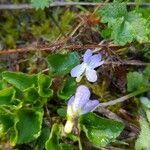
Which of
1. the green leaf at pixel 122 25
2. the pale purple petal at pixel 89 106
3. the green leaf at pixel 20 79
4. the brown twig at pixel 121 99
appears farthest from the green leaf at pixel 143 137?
the green leaf at pixel 20 79

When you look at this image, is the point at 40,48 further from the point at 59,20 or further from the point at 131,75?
the point at 131,75

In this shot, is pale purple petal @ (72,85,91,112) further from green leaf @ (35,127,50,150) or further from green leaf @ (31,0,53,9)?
green leaf @ (31,0,53,9)

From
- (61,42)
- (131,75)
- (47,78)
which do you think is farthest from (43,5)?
(131,75)

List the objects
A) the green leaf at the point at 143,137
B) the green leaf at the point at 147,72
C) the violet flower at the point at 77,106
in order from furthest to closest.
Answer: the green leaf at the point at 147,72, the green leaf at the point at 143,137, the violet flower at the point at 77,106

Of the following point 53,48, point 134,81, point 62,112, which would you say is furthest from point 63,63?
point 134,81

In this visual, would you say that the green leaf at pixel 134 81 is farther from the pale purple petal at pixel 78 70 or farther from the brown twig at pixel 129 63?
the pale purple petal at pixel 78 70

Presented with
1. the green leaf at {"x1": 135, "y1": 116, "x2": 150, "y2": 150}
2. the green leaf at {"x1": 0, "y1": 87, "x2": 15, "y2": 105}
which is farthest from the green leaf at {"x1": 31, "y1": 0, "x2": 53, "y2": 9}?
the green leaf at {"x1": 135, "y1": 116, "x2": 150, "y2": 150}
